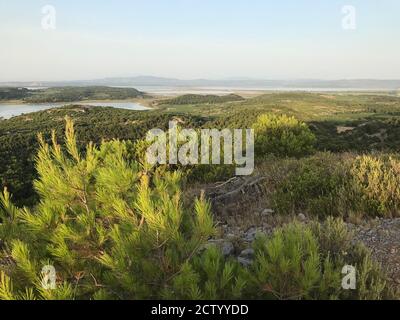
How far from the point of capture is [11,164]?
30.2 m

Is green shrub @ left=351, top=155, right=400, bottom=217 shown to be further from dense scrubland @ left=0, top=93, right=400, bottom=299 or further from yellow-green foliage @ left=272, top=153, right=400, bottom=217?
dense scrubland @ left=0, top=93, right=400, bottom=299

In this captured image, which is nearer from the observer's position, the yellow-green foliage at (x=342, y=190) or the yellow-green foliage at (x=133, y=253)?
the yellow-green foliage at (x=133, y=253)

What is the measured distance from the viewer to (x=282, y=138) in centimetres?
1127

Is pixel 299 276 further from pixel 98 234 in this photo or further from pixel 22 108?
pixel 22 108

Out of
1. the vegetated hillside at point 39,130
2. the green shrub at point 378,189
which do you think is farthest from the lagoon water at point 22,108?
the green shrub at point 378,189

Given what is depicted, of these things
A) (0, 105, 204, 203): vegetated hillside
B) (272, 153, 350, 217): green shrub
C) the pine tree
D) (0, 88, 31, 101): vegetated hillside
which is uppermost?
(0, 88, 31, 101): vegetated hillside

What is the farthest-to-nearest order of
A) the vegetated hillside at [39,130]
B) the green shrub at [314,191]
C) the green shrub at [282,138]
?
the vegetated hillside at [39,130] < the green shrub at [282,138] < the green shrub at [314,191]

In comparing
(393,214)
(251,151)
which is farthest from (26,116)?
(393,214)

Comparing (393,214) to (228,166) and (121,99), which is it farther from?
(121,99)

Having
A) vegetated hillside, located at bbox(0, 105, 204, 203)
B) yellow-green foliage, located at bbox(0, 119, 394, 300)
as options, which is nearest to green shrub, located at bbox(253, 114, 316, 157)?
vegetated hillside, located at bbox(0, 105, 204, 203)

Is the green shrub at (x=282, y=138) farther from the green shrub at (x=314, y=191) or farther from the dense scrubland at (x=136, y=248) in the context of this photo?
the dense scrubland at (x=136, y=248)

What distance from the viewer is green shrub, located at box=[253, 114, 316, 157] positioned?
1116 cm

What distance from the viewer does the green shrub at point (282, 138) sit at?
36.6ft

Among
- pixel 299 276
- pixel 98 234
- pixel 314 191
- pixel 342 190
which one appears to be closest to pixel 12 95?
pixel 314 191
